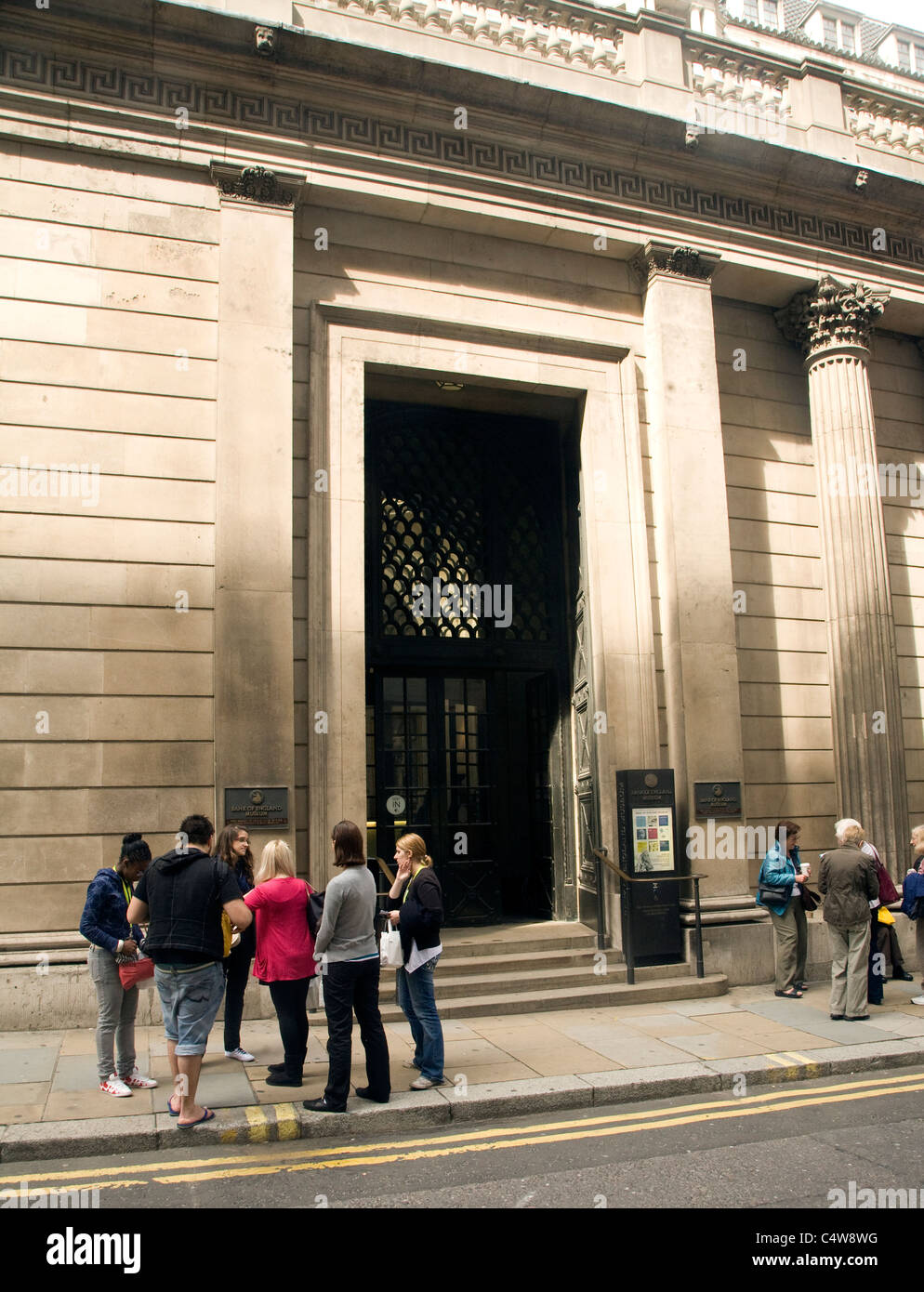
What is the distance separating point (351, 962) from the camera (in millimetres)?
6828

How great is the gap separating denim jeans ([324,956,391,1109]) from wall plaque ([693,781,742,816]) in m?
6.02

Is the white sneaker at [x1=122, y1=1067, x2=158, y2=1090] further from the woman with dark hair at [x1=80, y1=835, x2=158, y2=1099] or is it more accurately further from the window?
the window

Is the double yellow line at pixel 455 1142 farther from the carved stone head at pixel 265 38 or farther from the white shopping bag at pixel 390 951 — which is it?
the carved stone head at pixel 265 38

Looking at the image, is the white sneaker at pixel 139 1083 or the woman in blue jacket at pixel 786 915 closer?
the white sneaker at pixel 139 1083

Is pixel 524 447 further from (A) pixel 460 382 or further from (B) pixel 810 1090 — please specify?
(B) pixel 810 1090

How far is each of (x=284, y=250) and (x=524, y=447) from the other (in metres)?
4.40

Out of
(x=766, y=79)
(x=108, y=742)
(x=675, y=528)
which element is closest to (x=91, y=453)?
(x=108, y=742)

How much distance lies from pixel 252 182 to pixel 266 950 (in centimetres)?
819

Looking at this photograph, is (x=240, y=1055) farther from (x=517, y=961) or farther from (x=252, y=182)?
(x=252, y=182)

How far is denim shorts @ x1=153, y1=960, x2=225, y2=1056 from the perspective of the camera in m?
6.23

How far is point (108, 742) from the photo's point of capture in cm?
993

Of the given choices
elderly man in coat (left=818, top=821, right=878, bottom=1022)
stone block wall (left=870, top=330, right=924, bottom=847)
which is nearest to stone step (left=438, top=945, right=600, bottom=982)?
elderly man in coat (left=818, top=821, right=878, bottom=1022)

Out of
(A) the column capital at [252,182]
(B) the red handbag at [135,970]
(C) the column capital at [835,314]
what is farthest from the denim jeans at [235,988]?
(C) the column capital at [835,314]

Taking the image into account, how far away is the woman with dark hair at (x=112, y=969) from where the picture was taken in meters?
6.98
